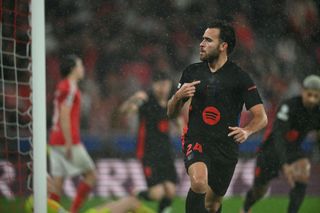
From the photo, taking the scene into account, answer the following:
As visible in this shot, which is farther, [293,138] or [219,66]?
[293,138]

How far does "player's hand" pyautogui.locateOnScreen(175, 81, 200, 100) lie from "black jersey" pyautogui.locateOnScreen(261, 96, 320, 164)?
2.34 feet

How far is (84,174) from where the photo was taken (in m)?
3.58

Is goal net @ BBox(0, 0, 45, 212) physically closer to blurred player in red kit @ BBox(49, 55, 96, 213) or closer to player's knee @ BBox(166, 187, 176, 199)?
blurred player in red kit @ BBox(49, 55, 96, 213)

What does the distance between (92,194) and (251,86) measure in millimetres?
1230

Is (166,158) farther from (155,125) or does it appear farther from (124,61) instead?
(124,61)

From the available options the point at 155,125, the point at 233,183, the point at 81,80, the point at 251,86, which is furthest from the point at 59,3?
the point at 233,183

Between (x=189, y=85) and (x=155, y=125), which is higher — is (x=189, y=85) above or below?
above

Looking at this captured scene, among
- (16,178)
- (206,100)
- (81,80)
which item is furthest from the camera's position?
(16,178)

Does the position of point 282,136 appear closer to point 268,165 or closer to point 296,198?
point 268,165

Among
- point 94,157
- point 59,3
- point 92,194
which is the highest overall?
point 59,3

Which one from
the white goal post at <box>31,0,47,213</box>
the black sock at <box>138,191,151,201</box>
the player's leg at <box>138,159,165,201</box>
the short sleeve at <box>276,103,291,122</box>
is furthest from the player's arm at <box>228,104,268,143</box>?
the white goal post at <box>31,0,47,213</box>

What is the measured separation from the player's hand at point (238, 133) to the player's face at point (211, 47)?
0.36 meters

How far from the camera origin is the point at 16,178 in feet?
12.1

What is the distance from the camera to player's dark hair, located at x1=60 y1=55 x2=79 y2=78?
332 cm
